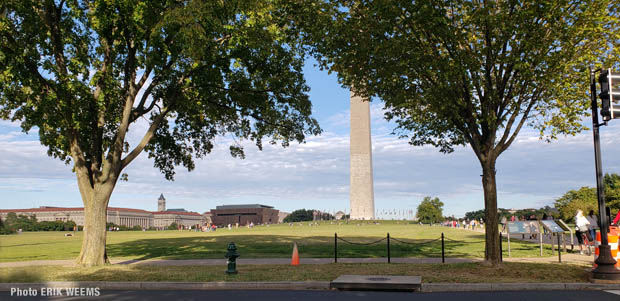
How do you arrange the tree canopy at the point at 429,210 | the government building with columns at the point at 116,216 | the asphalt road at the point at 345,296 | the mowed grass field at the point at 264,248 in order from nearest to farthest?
the asphalt road at the point at 345,296 → the mowed grass field at the point at 264,248 → the tree canopy at the point at 429,210 → the government building with columns at the point at 116,216

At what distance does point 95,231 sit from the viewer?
61.4 feet

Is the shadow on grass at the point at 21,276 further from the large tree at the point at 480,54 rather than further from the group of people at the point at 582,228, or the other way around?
the group of people at the point at 582,228

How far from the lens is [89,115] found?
735 inches

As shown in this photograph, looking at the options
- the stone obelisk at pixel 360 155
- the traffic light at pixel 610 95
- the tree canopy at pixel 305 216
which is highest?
the stone obelisk at pixel 360 155

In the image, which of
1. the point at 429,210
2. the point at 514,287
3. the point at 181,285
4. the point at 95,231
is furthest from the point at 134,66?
the point at 429,210

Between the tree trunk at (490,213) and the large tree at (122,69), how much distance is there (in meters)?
8.05

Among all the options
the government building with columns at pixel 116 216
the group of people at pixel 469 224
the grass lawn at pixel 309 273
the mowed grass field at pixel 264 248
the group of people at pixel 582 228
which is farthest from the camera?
the government building with columns at pixel 116 216

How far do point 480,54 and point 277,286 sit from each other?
28.7 ft

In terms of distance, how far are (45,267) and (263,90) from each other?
10.8m

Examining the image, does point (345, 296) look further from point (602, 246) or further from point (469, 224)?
point (469, 224)

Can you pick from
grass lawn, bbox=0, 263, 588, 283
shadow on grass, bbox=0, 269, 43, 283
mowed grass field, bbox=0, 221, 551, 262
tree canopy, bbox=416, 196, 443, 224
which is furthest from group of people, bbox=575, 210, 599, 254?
tree canopy, bbox=416, 196, 443, 224

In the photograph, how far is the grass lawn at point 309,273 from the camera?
13.4 meters

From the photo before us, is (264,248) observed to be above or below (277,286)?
below

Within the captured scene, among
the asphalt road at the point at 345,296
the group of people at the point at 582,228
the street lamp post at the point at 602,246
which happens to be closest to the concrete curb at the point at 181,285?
the asphalt road at the point at 345,296
